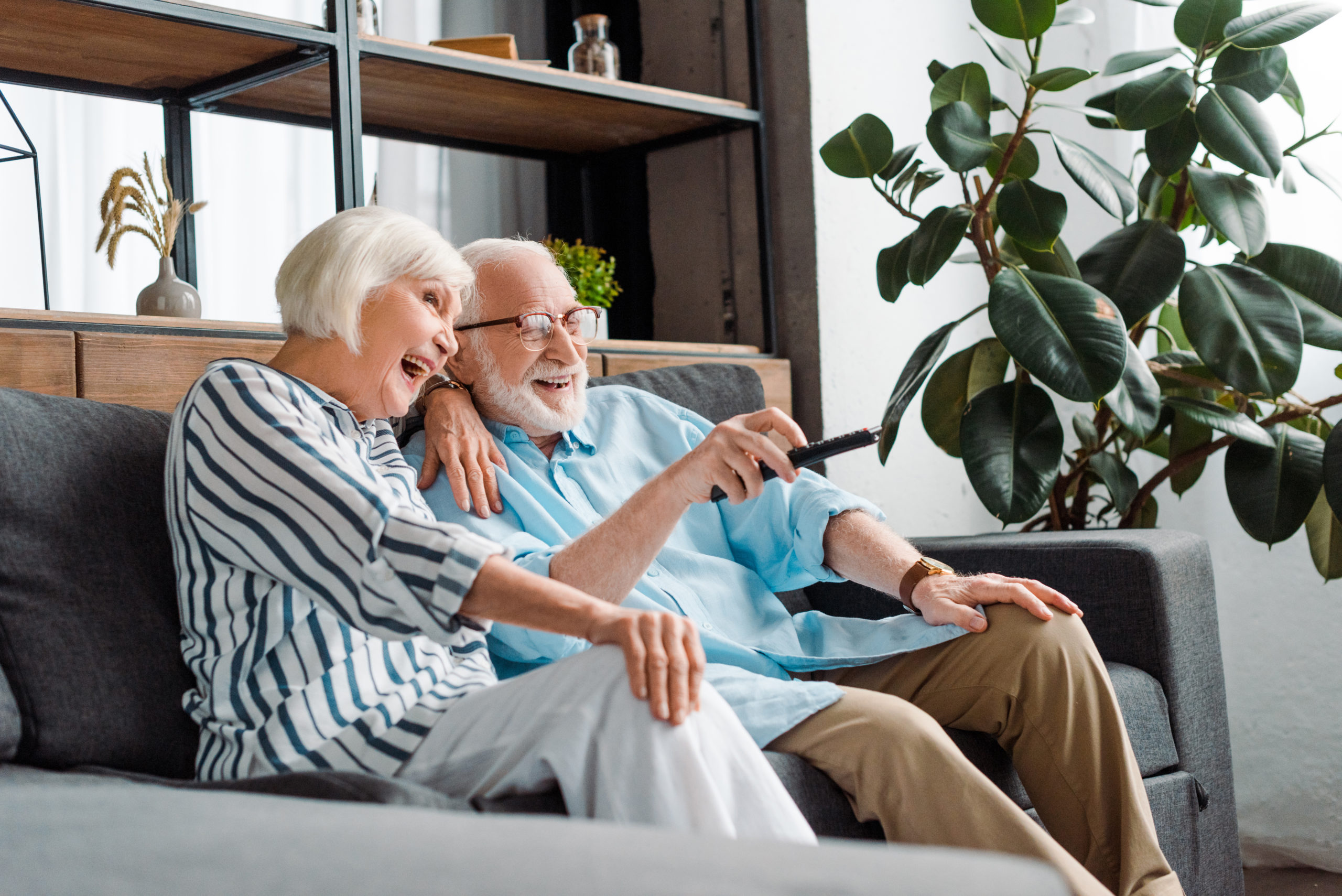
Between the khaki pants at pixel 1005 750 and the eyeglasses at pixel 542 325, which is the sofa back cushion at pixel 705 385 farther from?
the khaki pants at pixel 1005 750

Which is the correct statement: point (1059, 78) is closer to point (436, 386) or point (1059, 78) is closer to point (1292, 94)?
point (1292, 94)

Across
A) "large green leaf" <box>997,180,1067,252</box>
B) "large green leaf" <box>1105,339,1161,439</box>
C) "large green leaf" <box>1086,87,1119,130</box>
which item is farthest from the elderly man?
"large green leaf" <box>1086,87,1119,130</box>

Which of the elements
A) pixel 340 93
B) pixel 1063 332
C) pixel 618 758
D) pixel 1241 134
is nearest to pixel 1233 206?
pixel 1241 134

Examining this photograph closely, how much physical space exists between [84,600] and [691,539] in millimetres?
837

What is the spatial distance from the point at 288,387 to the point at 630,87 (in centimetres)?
139

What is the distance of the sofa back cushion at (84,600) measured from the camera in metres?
1.17

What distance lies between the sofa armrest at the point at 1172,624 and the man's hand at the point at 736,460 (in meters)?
0.58

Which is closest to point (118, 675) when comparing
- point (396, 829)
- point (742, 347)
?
A: point (396, 829)

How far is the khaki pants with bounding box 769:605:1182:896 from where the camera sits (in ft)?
Answer: 3.91

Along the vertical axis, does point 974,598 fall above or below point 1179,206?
below

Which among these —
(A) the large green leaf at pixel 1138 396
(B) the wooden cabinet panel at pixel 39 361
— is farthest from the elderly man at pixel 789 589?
(A) the large green leaf at pixel 1138 396

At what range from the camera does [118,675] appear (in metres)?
1.21

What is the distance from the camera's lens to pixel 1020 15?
2102 millimetres

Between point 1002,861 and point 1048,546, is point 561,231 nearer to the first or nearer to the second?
point 1048,546
